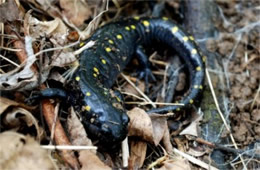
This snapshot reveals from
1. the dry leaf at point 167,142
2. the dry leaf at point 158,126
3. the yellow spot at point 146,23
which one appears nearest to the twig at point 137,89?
the dry leaf at point 158,126

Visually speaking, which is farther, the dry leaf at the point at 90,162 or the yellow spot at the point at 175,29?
the yellow spot at the point at 175,29

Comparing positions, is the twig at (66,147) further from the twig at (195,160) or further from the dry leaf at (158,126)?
the twig at (195,160)

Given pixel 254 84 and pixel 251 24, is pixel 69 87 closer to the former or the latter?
pixel 254 84

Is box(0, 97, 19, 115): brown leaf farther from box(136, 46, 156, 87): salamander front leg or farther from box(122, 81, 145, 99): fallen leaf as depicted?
box(136, 46, 156, 87): salamander front leg

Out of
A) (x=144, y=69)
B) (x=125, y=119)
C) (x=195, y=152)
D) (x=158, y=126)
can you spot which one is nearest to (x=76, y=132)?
(x=125, y=119)

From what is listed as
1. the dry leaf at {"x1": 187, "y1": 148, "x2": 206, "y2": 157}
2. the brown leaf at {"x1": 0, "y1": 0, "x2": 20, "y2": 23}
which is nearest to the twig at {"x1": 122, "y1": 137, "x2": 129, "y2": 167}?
the dry leaf at {"x1": 187, "y1": 148, "x2": 206, "y2": 157}

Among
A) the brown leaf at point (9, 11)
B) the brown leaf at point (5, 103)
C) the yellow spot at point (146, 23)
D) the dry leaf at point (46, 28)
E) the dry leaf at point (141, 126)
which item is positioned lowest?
the dry leaf at point (141, 126)

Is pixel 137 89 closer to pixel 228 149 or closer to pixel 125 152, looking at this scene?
pixel 125 152

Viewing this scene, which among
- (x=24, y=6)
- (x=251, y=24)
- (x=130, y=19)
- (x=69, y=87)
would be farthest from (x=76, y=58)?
(x=251, y=24)
